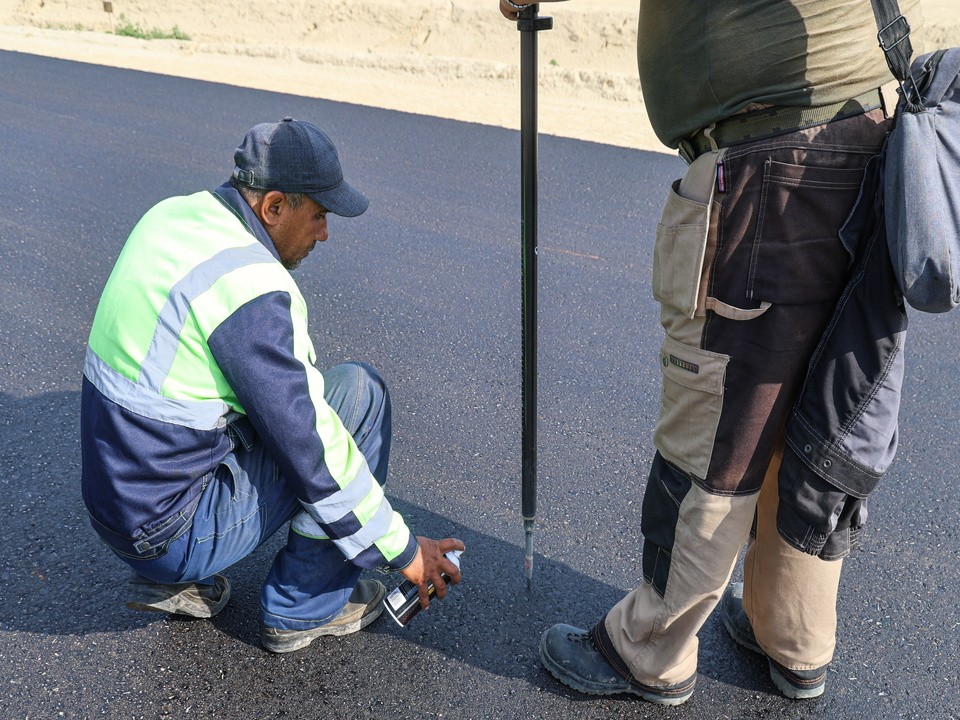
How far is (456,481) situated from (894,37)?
2043 millimetres

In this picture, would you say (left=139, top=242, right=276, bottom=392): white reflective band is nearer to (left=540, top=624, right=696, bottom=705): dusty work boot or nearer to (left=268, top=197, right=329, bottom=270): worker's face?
(left=268, top=197, right=329, bottom=270): worker's face

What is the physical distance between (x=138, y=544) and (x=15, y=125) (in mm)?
6967

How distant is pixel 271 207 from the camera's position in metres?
2.26

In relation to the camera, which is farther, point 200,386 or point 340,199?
point 340,199

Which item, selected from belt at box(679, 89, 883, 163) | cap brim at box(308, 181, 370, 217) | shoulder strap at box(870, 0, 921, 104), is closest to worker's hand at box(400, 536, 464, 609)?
cap brim at box(308, 181, 370, 217)

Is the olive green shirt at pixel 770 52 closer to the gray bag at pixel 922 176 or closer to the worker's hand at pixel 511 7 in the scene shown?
the gray bag at pixel 922 176

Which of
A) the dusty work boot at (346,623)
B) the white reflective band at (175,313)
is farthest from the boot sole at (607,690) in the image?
the white reflective band at (175,313)

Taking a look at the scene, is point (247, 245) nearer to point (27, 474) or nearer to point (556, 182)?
point (27, 474)

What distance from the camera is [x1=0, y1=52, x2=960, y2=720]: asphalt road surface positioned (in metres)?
2.37

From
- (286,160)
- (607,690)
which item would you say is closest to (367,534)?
(607,690)

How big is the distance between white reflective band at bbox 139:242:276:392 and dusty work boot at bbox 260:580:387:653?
0.80 metres

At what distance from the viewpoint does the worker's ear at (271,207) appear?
2.24m

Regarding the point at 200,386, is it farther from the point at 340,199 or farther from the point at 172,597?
the point at 172,597

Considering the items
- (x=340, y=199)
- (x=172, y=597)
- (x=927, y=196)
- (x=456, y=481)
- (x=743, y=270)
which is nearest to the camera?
(x=927, y=196)
